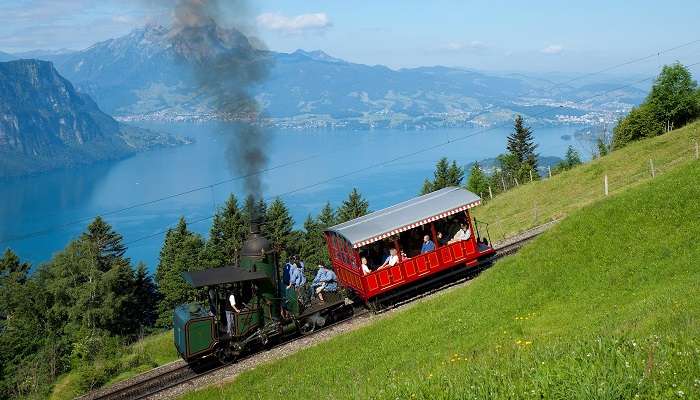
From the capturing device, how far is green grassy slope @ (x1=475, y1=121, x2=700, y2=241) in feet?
99.1

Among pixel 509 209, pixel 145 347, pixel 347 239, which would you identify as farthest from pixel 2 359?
pixel 509 209

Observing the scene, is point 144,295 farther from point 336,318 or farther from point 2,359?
point 336,318

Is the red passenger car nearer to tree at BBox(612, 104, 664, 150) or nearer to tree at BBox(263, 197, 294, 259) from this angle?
tree at BBox(612, 104, 664, 150)

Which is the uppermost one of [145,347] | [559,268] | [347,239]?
Result: [347,239]

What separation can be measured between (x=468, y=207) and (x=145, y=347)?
545 inches

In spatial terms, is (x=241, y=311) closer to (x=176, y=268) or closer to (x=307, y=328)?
(x=307, y=328)

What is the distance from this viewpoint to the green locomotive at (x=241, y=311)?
16.4 metres

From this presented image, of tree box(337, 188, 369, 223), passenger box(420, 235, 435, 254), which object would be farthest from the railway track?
tree box(337, 188, 369, 223)

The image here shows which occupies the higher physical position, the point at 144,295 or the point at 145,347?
the point at 145,347

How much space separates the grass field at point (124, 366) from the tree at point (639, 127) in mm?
42121

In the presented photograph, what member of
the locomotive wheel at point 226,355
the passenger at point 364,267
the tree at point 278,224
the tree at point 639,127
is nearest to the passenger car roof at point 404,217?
the passenger at point 364,267

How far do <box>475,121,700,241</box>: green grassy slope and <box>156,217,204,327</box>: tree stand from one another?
2668cm

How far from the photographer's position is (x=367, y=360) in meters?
13.8

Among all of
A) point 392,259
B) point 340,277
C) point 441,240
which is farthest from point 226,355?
point 441,240
